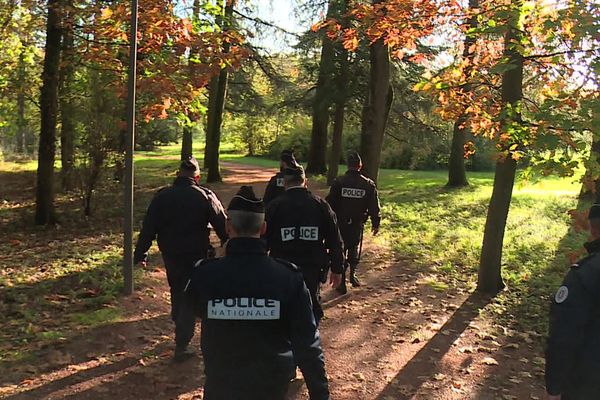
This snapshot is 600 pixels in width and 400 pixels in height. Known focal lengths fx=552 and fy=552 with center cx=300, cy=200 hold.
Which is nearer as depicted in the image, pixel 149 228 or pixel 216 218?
pixel 149 228

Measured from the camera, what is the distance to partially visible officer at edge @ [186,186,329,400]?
2.76 m

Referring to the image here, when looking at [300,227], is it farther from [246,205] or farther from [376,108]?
[376,108]

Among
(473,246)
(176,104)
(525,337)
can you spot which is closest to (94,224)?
(176,104)

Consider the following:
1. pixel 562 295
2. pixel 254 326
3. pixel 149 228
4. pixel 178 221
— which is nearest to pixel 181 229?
pixel 178 221

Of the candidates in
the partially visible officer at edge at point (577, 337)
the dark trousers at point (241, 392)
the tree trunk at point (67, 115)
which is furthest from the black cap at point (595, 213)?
the tree trunk at point (67, 115)

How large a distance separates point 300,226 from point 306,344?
2664 millimetres

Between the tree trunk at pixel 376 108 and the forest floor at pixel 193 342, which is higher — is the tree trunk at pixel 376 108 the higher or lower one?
the higher one

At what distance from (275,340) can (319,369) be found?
27cm

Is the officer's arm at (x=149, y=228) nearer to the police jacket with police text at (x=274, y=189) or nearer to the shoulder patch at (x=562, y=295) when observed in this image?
the police jacket with police text at (x=274, y=189)

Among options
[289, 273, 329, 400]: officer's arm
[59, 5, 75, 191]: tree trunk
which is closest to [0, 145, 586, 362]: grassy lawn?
[59, 5, 75, 191]: tree trunk

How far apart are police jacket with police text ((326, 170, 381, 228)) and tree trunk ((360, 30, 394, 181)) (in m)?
5.21

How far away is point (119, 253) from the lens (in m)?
10.1

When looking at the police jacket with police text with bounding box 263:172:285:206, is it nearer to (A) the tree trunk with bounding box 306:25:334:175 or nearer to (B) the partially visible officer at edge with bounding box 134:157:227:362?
(B) the partially visible officer at edge with bounding box 134:157:227:362

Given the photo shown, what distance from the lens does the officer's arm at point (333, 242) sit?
5.50m
